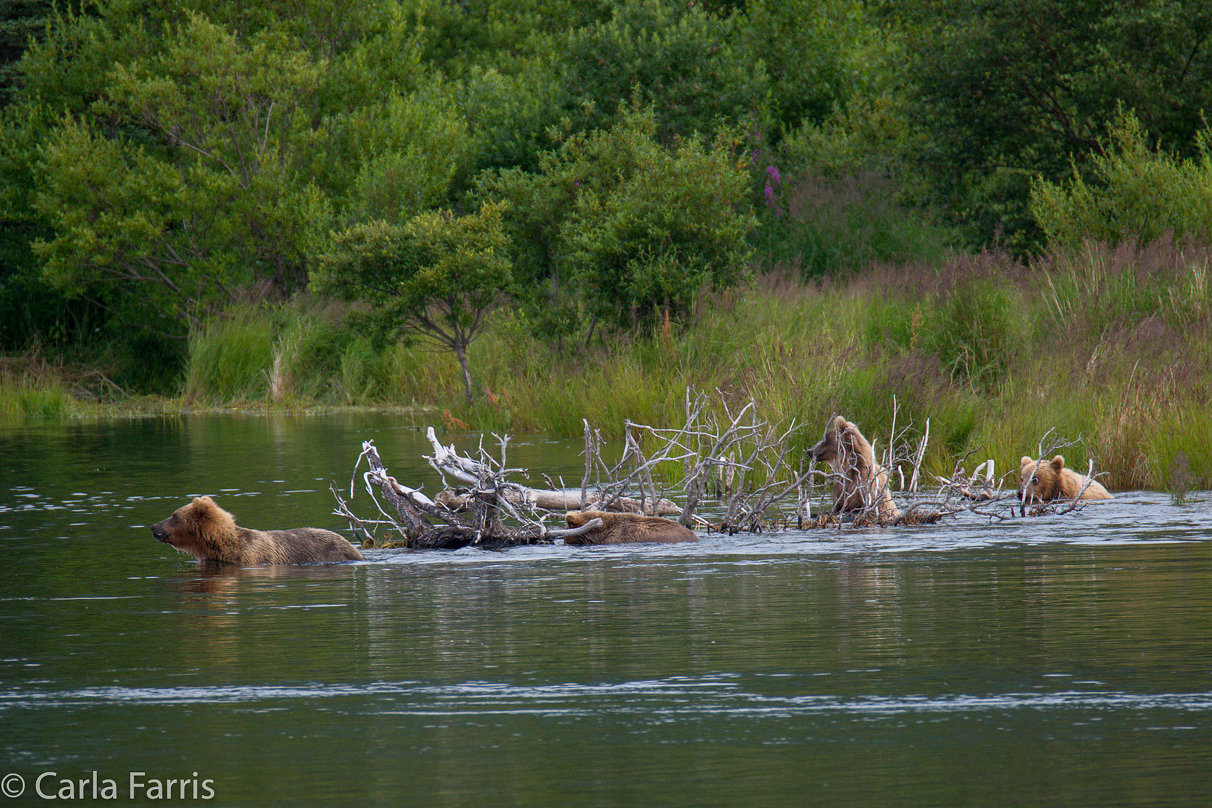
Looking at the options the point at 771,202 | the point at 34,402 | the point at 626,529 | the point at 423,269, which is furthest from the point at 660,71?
the point at 626,529

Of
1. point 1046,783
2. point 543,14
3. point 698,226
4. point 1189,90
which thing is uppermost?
point 543,14

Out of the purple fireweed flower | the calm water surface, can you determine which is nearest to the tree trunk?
the purple fireweed flower

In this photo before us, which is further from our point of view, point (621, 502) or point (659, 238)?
point (659, 238)

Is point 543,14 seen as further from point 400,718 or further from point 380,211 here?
point 400,718

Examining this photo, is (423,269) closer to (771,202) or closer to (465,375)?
(465,375)

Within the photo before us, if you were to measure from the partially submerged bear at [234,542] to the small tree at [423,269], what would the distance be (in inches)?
530

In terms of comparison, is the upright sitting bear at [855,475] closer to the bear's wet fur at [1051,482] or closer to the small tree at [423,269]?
the bear's wet fur at [1051,482]

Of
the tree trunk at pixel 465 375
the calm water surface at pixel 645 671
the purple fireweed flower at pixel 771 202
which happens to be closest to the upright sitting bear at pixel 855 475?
the calm water surface at pixel 645 671

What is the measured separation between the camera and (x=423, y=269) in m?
23.8

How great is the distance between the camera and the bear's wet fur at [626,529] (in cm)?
1053

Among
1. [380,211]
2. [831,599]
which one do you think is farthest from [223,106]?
[831,599]

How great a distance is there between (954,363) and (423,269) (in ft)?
34.1

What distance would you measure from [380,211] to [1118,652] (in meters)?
26.2

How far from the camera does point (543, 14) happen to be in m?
56.4
